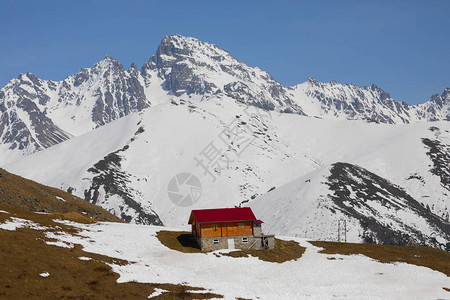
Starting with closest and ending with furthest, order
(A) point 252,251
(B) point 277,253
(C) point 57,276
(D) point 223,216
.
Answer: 1. (C) point 57,276
2. (B) point 277,253
3. (A) point 252,251
4. (D) point 223,216

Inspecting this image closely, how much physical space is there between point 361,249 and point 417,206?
137m

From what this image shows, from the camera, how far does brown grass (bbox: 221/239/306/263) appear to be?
6469 centimetres

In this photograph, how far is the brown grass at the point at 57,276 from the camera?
121 ft

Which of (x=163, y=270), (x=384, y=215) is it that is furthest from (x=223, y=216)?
(x=384, y=215)

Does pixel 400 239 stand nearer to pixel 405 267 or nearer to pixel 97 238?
pixel 405 267

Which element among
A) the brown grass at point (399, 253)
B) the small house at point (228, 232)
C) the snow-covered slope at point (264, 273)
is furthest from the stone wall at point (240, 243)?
the brown grass at point (399, 253)

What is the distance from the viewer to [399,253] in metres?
74.8

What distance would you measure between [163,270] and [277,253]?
20370 mm

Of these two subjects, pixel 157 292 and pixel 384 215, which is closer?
pixel 157 292

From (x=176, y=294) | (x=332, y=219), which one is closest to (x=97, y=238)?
(x=176, y=294)

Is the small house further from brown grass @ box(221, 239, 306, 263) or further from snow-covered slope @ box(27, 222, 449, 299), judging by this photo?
snow-covered slope @ box(27, 222, 449, 299)

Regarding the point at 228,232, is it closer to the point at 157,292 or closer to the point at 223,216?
the point at 223,216

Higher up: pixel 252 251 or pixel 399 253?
pixel 252 251

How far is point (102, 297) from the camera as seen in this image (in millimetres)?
38844
